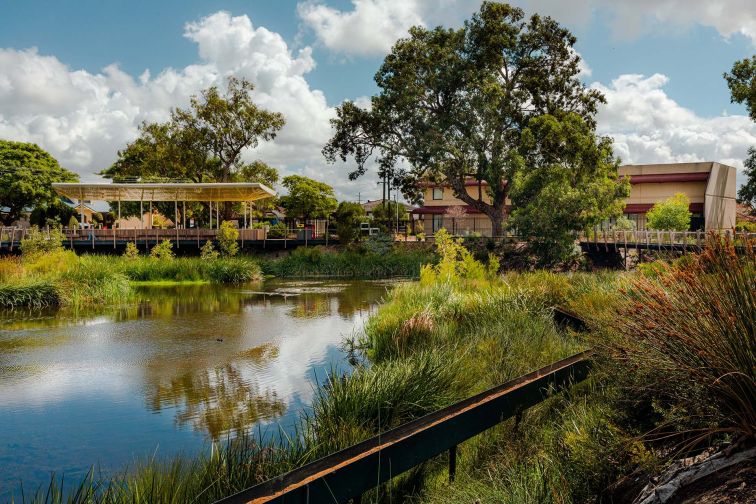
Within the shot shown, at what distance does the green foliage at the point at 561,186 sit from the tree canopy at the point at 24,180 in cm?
3442

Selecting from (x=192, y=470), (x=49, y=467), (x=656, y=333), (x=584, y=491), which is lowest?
(x=49, y=467)

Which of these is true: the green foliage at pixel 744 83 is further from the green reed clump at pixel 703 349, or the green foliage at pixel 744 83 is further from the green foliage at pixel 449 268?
the green reed clump at pixel 703 349

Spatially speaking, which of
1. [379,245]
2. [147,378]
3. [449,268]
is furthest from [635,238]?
[147,378]

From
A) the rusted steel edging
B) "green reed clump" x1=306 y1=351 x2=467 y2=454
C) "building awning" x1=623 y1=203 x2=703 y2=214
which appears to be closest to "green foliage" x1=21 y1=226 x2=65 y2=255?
"green reed clump" x1=306 y1=351 x2=467 y2=454

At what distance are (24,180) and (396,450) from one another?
45465mm

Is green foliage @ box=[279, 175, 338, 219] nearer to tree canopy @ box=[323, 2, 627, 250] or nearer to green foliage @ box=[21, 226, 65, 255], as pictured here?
tree canopy @ box=[323, 2, 627, 250]

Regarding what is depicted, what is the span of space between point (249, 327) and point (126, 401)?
18.1ft

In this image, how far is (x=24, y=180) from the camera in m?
40.2

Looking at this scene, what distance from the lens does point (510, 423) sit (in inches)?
189

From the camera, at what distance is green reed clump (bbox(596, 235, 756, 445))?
8.71ft

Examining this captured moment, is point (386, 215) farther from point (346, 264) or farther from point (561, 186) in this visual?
point (561, 186)

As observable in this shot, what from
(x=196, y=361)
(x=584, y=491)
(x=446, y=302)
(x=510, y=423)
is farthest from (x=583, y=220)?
(x=584, y=491)

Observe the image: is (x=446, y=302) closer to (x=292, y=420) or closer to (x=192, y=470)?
(x=292, y=420)

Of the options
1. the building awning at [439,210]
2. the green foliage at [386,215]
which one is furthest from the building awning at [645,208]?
the green foliage at [386,215]
